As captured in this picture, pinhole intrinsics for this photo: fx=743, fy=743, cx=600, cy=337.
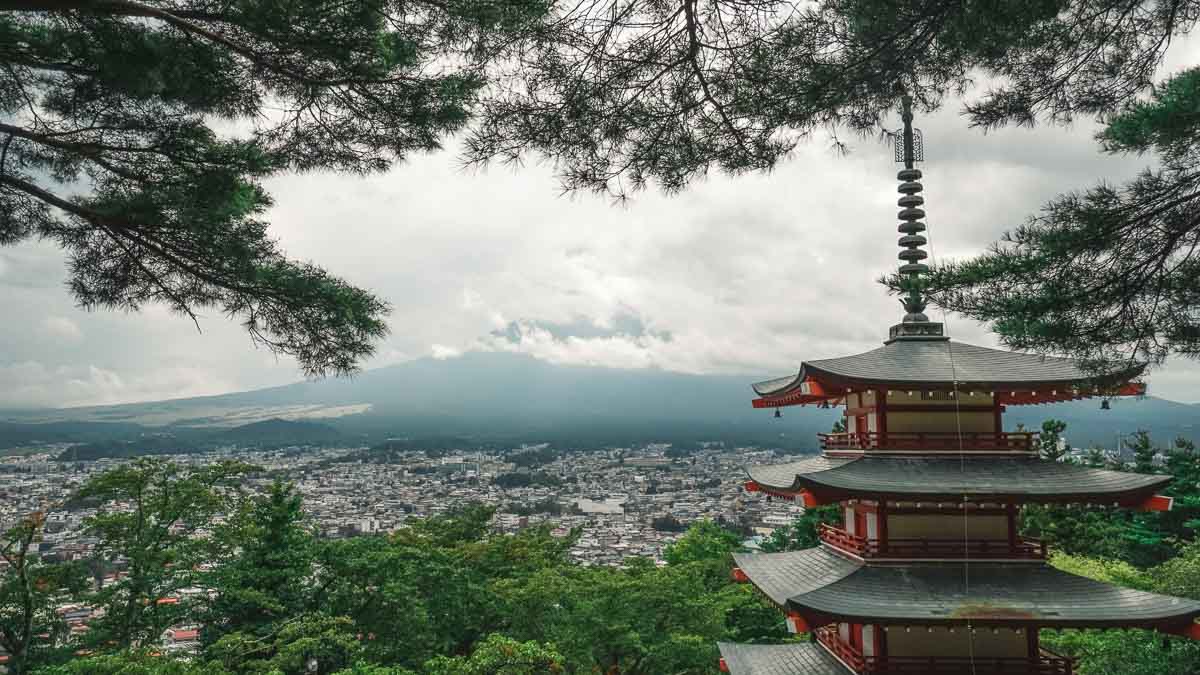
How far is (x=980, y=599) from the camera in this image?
272 inches

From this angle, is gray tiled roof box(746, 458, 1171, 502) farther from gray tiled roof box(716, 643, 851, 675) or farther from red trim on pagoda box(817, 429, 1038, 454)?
gray tiled roof box(716, 643, 851, 675)

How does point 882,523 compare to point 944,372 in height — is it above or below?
below

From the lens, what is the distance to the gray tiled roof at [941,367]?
7.62 metres

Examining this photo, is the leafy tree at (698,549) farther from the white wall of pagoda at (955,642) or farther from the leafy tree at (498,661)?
the white wall of pagoda at (955,642)

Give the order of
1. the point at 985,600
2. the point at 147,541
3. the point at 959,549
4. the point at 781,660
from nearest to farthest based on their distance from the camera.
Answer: the point at 985,600
the point at 959,549
the point at 781,660
the point at 147,541

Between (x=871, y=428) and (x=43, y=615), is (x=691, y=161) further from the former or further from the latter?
(x=43, y=615)

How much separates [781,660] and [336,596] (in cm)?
886

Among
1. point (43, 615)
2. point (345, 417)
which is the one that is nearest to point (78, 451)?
point (43, 615)

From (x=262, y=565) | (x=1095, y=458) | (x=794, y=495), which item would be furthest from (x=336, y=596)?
(x=1095, y=458)

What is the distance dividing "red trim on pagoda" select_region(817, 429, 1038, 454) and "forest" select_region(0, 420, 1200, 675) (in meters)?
5.36

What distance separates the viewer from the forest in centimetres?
1135

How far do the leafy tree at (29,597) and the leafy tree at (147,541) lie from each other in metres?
0.58

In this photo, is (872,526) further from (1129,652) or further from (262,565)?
(262,565)

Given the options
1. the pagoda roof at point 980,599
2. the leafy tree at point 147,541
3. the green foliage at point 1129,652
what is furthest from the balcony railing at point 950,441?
the leafy tree at point 147,541
